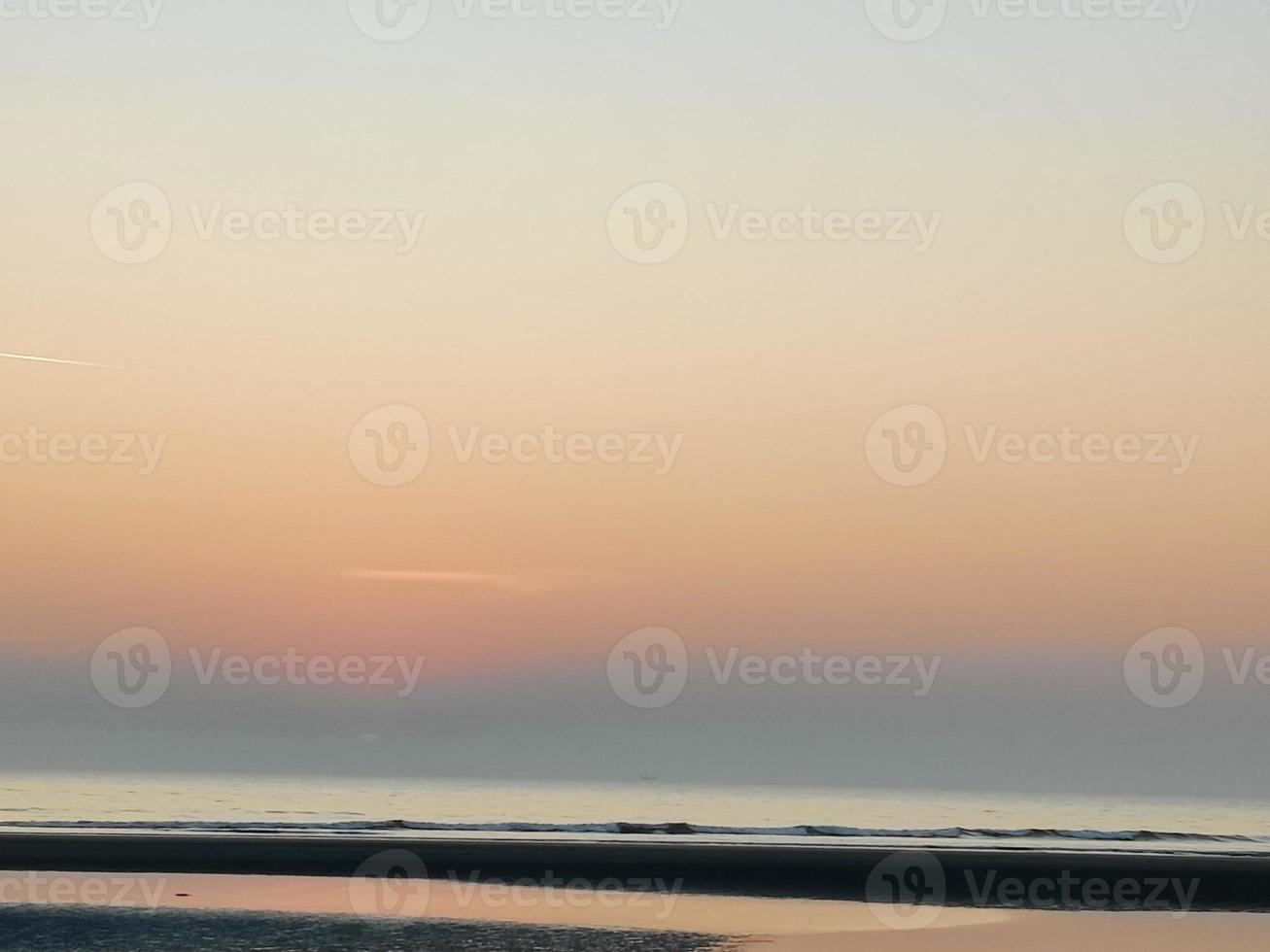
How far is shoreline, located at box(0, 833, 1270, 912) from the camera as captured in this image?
23.6m

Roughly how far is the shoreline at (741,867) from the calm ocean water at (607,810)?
647cm

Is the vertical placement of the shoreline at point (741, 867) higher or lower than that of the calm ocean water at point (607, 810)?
higher

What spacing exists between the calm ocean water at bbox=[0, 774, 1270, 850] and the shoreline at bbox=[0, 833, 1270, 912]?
21.2 ft

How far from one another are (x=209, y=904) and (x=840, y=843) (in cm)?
1746

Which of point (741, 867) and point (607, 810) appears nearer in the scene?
point (741, 867)

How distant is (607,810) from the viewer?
50.8 meters

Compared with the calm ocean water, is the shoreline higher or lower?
higher

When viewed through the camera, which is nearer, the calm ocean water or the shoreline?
the shoreline

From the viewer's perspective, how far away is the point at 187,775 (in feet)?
220

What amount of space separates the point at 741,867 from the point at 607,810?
24.8 meters

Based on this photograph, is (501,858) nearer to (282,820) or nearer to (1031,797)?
(282,820)

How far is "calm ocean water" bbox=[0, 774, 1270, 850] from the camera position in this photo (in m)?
38.9

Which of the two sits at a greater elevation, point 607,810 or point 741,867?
point 741,867

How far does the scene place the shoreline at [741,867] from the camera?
23625mm
